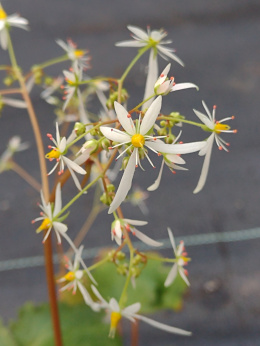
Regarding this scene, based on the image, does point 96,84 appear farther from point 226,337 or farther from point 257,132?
point 257,132

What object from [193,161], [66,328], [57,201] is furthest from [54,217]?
[193,161]

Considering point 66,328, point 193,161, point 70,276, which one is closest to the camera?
point 70,276

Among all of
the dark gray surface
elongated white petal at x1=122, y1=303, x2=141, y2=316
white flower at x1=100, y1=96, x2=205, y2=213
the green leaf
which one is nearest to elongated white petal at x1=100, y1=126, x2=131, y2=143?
white flower at x1=100, y1=96, x2=205, y2=213

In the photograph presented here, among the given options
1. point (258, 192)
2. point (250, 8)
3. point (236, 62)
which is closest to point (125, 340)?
point (258, 192)

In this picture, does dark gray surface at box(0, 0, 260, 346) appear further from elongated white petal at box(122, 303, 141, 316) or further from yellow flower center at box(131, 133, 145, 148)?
yellow flower center at box(131, 133, 145, 148)

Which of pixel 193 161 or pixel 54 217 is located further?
pixel 193 161

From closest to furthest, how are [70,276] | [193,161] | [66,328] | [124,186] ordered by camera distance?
[124,186] < [70,276] < [66,328] < [193,161]

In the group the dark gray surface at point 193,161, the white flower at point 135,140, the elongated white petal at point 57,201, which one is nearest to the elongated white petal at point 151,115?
the white flower at point 135,140

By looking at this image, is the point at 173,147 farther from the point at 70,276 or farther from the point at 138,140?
the point at 70,276
